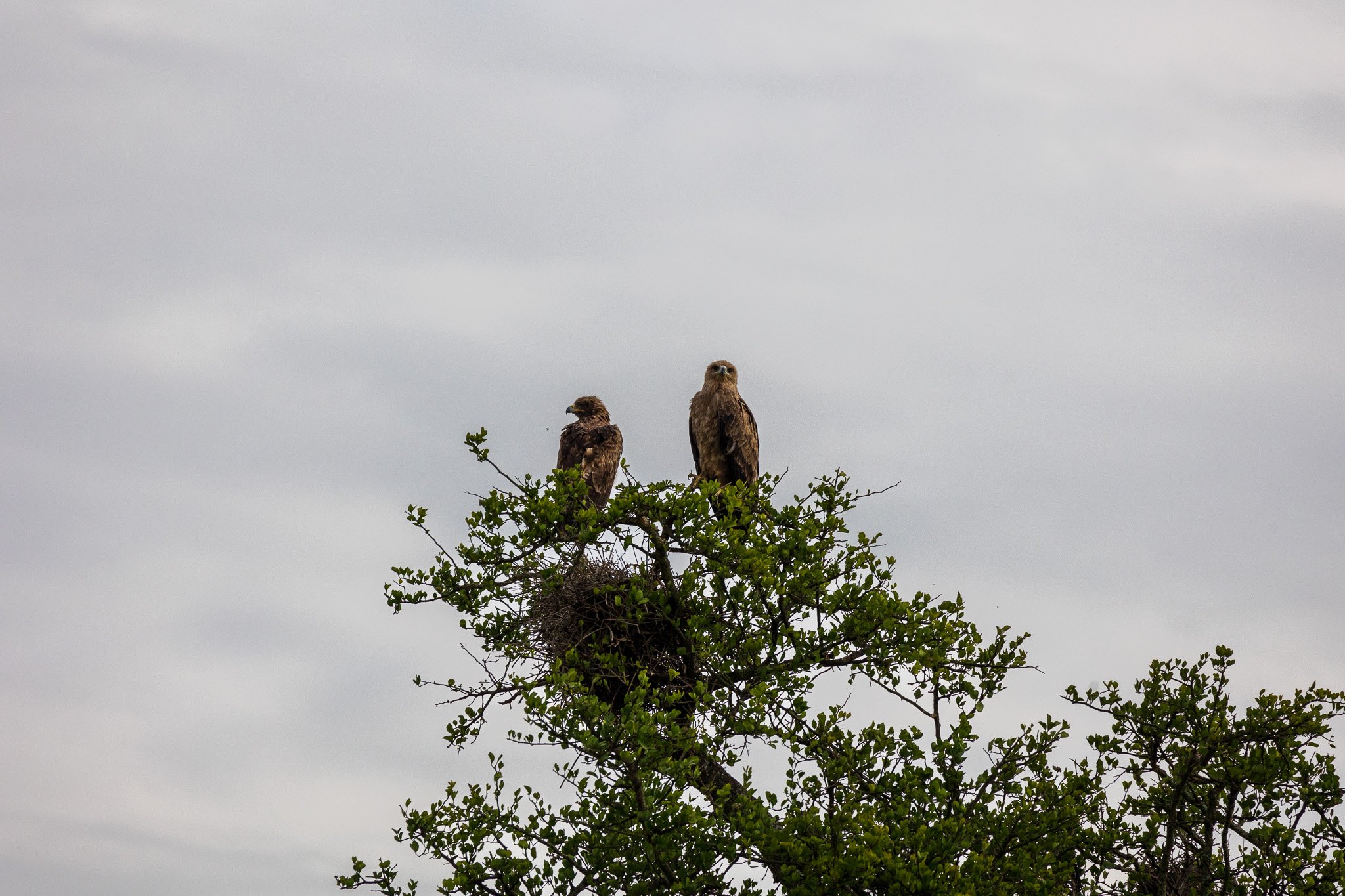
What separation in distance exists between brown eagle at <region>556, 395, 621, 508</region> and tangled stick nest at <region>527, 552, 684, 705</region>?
3.53 m

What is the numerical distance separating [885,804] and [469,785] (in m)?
2.40

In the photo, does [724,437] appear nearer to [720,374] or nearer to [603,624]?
[720,374]

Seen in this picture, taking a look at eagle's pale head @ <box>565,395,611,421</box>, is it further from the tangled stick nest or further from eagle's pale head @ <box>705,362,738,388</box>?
the tangled stick nest

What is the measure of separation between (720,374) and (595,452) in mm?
1519

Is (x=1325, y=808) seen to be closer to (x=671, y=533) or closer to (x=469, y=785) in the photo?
(x=671, y=533)

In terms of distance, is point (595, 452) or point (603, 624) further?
point (595, 452)

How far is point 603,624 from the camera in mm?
7852

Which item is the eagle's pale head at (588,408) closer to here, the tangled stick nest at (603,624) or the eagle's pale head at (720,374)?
the eagle's pale head at (720,374)

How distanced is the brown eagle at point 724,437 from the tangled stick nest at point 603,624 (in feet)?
13.1

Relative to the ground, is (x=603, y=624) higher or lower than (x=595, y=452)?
lower

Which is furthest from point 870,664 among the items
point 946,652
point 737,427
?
point 737,427

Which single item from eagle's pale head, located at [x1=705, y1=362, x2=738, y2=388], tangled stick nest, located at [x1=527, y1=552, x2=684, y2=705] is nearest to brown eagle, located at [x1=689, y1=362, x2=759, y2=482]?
eagle's pale head, located at [x1=705, y1=362, x2=738, y2=388]

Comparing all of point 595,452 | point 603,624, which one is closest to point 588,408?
point 595,452

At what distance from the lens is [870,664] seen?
7555mm
